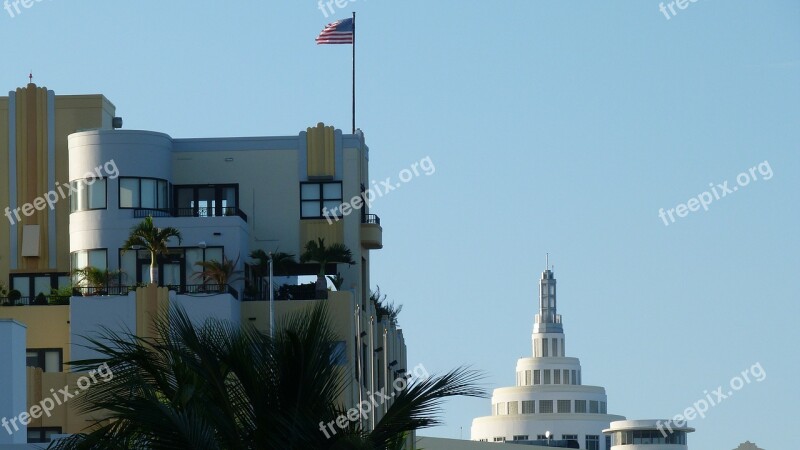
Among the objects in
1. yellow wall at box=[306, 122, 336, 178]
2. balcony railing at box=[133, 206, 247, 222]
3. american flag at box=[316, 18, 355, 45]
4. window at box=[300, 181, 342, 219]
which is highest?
american flag at box=[316, 18, 355, 45]

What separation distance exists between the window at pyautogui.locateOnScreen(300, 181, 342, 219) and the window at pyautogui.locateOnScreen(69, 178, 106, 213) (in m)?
8.31

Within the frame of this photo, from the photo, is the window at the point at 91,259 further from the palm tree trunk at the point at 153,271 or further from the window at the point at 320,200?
the window at the point at 320,200

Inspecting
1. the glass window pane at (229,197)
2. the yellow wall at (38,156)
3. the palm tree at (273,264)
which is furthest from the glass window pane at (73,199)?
the palm tree at (273,264)

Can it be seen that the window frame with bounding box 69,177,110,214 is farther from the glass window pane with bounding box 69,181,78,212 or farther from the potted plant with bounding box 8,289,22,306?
the potted plant with bounding box 8,289,22,306

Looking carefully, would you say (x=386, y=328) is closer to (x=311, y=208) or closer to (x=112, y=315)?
(x=311, y=208)

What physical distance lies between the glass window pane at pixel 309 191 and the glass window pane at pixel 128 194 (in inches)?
274

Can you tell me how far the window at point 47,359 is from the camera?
238 feet

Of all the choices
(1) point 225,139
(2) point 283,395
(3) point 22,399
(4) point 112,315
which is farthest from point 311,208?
(2) point 283,395

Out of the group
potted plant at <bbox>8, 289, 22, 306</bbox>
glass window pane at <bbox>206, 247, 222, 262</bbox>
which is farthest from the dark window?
potted plant at <bbox>8, 289, 22, 306</bbox>

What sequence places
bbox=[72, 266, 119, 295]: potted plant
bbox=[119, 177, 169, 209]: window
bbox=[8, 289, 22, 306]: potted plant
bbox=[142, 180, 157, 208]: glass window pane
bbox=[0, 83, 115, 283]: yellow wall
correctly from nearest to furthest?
bbox=[72, 266, 119, 295]: potted plant
bbox=[8, 289, 22, 306]: potted plant
bbox=[119, 177, 169, 209]: window
bbox=[142, 180, 157, 208]: glass window pane
bbox=[0, 83, 115, 283]: yellow wall

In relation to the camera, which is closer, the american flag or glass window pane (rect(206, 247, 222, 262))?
glass window pane (rect(206, 247, 222, 262))

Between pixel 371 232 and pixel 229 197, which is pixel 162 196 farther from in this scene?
pixel 371 232

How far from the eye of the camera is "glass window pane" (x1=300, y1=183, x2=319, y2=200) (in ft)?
257

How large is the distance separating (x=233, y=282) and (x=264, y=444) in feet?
147
